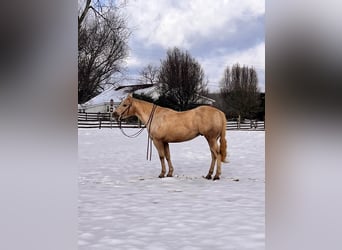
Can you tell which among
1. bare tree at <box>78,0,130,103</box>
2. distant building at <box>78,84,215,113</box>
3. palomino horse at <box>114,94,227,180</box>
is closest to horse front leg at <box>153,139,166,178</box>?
palomino horse at <box>114,94,227,180</box>

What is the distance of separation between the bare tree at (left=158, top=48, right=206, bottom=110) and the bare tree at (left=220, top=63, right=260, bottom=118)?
0.63 meters

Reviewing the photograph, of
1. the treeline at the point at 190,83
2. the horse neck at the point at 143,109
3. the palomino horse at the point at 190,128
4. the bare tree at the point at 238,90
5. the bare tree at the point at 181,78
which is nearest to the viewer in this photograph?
the palomino horse at the point at 190,128

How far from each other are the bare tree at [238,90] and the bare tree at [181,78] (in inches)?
24.6

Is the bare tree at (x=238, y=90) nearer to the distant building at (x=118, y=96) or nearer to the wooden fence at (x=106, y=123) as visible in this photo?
the wooden fence at (x=106, y=123)

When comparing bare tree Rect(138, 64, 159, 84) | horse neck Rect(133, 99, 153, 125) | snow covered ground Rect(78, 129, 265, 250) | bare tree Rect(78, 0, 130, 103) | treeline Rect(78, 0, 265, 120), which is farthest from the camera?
bare tree Rect(138, 64, 159, 84)

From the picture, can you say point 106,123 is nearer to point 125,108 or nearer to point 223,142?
point 125,108

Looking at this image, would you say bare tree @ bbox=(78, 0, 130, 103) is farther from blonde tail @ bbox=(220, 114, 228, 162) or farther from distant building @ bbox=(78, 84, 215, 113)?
distant building @ bbox=(78, 84, 215, 113)

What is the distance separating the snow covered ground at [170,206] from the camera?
1546 mm

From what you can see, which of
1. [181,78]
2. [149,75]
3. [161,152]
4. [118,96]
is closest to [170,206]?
[161,152]

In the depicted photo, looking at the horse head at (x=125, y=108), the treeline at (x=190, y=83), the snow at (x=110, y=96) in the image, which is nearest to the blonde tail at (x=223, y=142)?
the horse head at (x=125, y=108)

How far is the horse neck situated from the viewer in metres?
3.59
